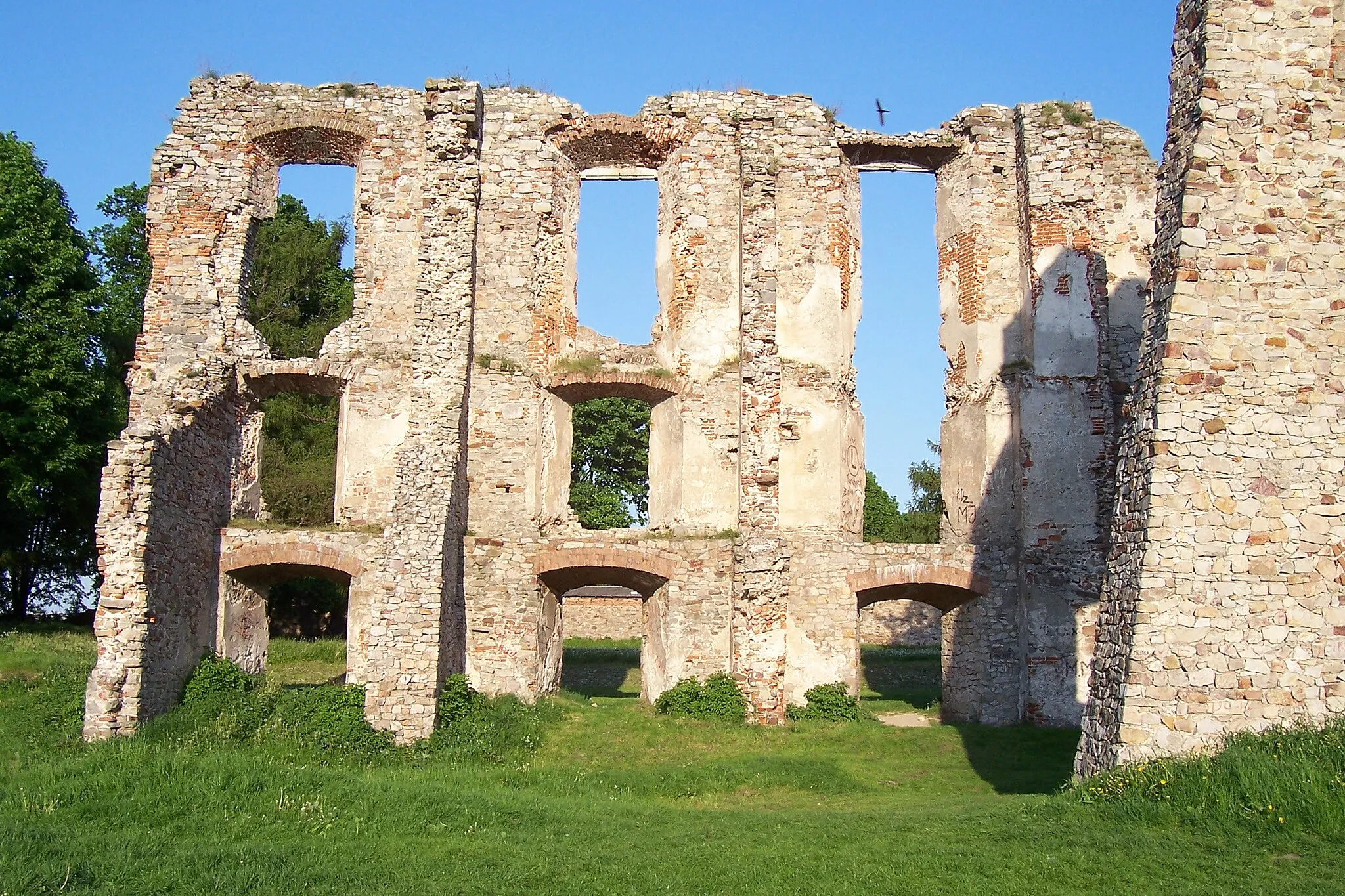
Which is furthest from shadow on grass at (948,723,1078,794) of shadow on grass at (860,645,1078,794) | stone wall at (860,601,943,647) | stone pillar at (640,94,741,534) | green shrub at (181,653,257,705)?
stone wall at (860,601,943,647)

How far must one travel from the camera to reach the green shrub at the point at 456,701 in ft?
45.1

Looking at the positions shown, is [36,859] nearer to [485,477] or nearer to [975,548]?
[485,477]

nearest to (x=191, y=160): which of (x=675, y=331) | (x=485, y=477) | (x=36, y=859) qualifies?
(x=485, y=477)

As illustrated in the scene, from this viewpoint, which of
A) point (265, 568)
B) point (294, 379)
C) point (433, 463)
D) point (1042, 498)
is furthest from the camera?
point (294, 379)

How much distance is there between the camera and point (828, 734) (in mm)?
14164

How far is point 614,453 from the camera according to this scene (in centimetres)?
3619

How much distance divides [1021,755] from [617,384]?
24.6 ft

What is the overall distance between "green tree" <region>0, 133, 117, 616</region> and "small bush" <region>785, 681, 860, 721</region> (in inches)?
497

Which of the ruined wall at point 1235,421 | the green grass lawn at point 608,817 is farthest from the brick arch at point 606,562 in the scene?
the ruined wall at point 1235,421

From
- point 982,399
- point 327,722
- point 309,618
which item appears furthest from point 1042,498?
point 309,618

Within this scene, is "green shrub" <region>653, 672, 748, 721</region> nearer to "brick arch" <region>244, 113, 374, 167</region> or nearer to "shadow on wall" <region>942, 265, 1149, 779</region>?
"shadow on wall" <region>942, 265, 1149, 779</region>

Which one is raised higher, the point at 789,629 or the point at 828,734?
the point at 789,629

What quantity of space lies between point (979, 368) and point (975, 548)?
2.72m

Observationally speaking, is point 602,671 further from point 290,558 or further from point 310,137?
point 310,137
